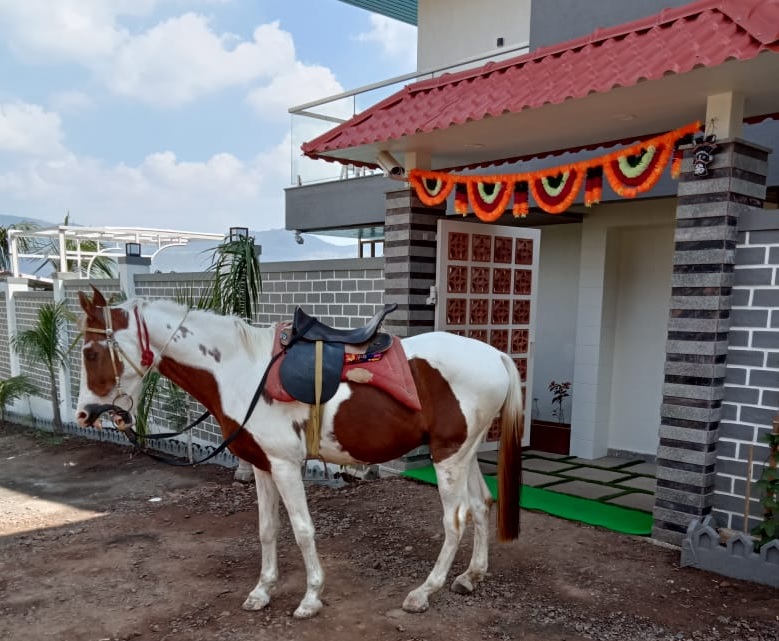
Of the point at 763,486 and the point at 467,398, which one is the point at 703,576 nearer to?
the point at 763,486

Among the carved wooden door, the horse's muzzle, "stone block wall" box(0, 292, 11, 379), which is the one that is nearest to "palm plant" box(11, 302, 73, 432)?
"stone block wall" box(0, 292, 11, 379)

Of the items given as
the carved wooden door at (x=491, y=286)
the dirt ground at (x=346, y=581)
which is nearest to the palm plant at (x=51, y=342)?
the dirt ground at (x=346, y=581)

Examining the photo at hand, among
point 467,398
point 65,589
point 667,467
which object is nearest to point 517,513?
point 467,398

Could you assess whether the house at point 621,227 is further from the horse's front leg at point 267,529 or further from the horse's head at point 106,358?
the horse's head at point 106,358

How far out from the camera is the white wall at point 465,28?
7.08 m

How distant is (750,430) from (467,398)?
1.76 m

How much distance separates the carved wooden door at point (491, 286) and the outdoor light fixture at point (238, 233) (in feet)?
5.74

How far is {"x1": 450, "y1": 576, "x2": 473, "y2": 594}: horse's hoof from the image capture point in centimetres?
307

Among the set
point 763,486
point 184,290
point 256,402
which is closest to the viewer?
point 256,402

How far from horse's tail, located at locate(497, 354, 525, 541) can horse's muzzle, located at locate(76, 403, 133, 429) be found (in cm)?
194

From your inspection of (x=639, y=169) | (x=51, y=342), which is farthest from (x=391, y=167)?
(x=51, y=342)

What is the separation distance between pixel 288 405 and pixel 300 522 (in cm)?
58

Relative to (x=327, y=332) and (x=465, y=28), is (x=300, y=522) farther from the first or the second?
(x=465, y=28)

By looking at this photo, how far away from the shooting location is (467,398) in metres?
2.98
